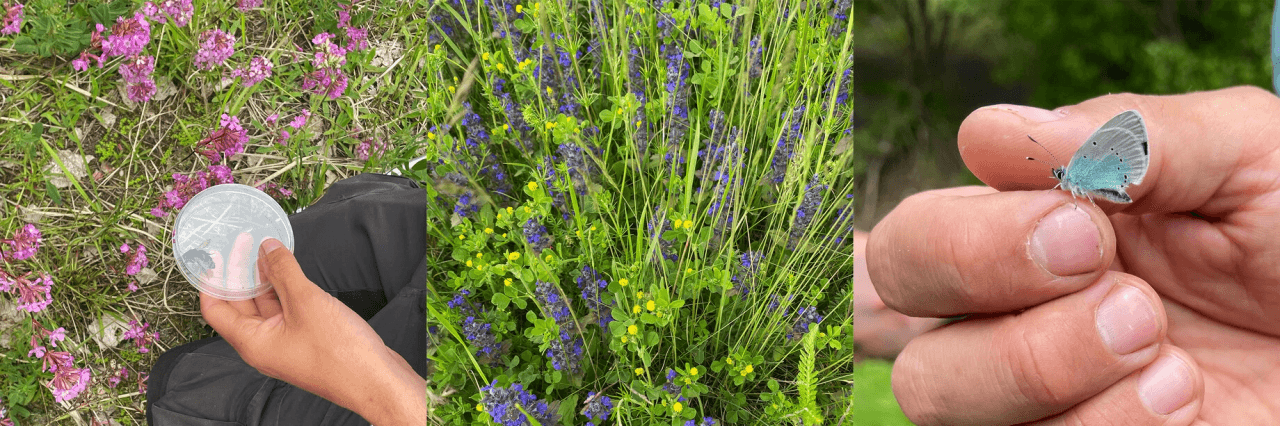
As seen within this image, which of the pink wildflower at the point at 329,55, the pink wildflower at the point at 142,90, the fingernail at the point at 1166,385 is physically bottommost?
the fingernail at the point at 1166,385

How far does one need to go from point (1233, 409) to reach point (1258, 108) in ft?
0.90

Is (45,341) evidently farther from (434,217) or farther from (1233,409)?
(1233,409)

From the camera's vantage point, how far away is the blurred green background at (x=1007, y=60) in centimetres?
55

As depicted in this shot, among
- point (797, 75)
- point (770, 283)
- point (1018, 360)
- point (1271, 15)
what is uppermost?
point (1271, 15)

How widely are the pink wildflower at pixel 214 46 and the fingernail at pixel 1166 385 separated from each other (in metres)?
1.20

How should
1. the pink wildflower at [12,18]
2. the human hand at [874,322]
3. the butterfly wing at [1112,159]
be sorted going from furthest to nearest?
the pink wildflower at [12,18] < the human hand at [874,322] < the butterfly wing at [1112,159]

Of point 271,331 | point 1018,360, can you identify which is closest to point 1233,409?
point 1018,360

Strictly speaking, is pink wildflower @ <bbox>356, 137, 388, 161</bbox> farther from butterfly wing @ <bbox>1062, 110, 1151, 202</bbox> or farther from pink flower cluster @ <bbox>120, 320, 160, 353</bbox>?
butterfly wing @ <bbox>1062, 110, 1151, 202</bbox>

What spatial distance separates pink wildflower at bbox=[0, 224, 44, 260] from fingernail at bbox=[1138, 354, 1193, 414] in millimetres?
1419

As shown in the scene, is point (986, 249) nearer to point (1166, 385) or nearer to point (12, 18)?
point (1166, 385)

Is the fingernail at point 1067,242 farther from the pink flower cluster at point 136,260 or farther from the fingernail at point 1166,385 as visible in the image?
Result: the pink flower cluster at point 136,260

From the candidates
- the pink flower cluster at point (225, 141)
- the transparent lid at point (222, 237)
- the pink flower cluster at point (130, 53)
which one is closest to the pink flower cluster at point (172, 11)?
the pink flower cluster at point (130, 53)

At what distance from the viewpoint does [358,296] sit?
104 cm

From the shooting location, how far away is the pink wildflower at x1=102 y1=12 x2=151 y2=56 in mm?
959
